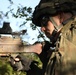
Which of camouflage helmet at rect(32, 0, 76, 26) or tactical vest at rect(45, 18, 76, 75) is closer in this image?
tactical vest at rect(45, 18, 76, 75)

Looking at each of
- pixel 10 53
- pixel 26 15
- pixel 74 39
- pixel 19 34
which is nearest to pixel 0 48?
pixel 10 53

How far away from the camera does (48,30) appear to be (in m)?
3.22

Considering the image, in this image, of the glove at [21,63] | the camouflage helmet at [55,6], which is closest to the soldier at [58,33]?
the camouflage helmet at [55,6]

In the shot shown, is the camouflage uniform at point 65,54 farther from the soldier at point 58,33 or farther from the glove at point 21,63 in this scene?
the glove at point 21,63

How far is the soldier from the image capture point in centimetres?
273

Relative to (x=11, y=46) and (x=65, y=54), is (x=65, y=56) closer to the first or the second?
(x=65, y=54)

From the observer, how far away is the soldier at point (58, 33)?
273 cm

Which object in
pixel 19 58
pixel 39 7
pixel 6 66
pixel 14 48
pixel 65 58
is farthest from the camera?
pixel 6 66

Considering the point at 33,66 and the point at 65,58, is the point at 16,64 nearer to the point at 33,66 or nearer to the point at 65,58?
the point at 33,66

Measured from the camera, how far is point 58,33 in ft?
10.4

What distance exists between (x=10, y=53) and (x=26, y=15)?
5.92 meters

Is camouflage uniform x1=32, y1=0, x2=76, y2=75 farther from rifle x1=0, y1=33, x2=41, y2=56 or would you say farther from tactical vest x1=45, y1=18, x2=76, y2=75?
rifle x1=0, y1=33, x2=41, y2=56

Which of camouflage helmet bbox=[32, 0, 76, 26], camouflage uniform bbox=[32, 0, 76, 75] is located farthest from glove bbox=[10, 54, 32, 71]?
camouflage uniform bbox=[32, 0, 76, 75]

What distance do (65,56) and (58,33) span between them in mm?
466
